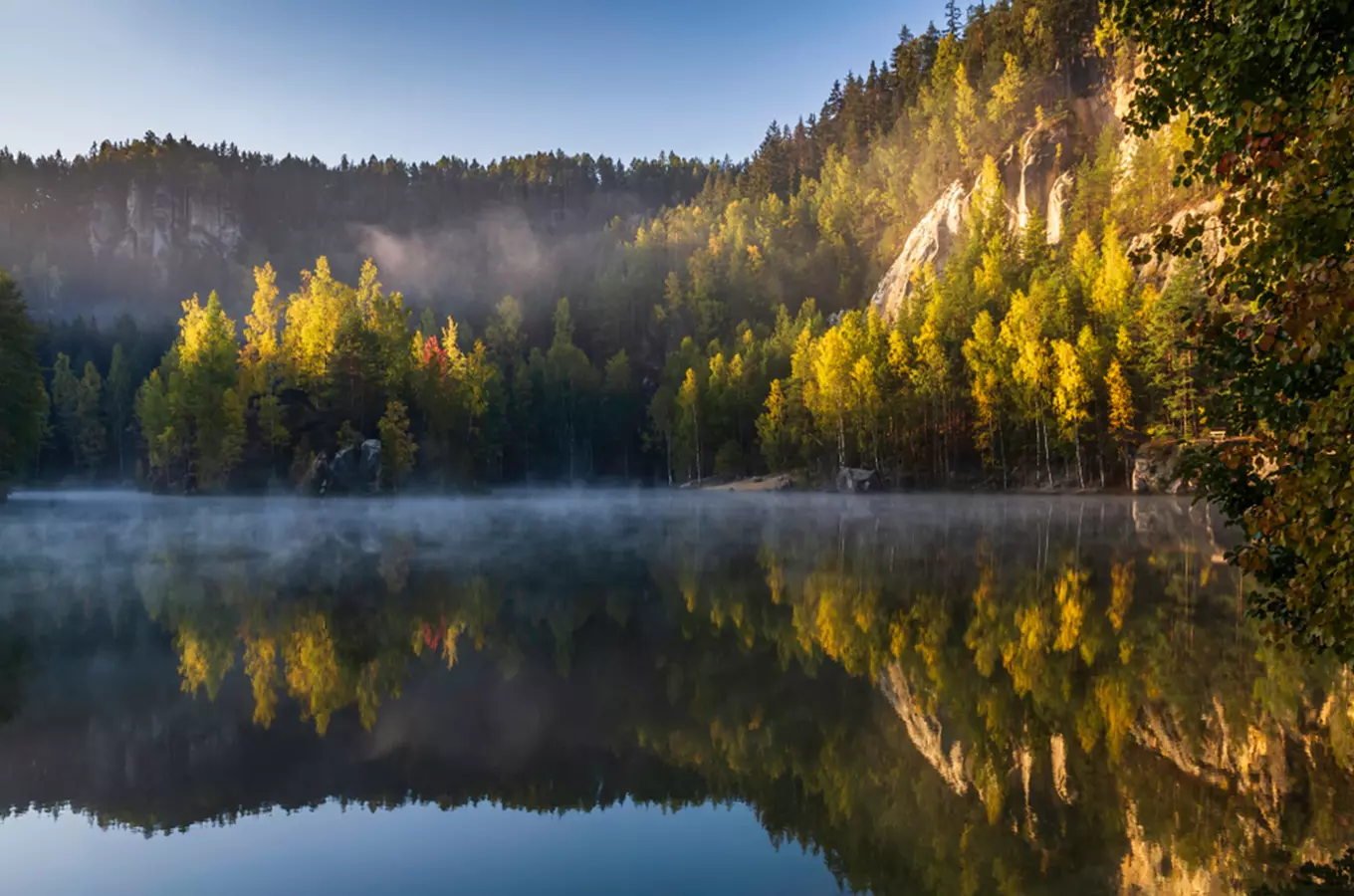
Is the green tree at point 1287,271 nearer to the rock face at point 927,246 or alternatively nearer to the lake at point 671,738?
the lake at point 671,738

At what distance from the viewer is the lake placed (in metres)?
8.61

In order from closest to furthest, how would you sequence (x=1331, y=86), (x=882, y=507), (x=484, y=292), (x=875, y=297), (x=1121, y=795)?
1. (x=1331, y=86)
2. (x=1121, y=795)
3. (x=882, y=507)
4. (x=875, y=297)
5. (x=484, y=292)

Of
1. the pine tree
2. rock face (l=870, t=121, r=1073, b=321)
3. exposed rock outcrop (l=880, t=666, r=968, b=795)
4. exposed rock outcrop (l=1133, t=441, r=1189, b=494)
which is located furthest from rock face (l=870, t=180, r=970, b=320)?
the pine tree

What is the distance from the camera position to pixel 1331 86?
5.61 m

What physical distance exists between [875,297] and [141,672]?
106278mm

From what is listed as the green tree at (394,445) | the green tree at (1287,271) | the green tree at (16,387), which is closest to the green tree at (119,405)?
the green tree at (394,445)

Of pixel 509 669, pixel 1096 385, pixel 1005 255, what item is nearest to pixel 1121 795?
pixel 509 669

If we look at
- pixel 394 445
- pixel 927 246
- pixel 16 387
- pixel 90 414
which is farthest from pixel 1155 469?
pixel 90 414

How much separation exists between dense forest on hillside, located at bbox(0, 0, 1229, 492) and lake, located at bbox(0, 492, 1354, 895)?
3254 cm

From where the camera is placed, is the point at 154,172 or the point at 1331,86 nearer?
the point at 1331,86

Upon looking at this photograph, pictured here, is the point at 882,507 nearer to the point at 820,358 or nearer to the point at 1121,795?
the point at 820,358

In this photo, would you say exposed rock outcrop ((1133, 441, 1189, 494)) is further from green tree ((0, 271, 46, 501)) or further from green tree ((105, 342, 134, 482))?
green tree ((105, 342, 134, 482))

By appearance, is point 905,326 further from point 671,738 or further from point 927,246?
point 671,738

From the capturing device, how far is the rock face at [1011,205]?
314 feet
